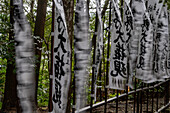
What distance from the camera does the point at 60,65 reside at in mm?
1678

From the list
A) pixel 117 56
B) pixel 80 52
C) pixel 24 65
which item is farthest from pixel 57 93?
pixel 117 56

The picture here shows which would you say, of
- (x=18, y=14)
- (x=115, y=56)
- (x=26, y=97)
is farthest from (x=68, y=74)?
(x=115, y=56)

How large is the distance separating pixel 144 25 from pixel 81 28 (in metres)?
1.70

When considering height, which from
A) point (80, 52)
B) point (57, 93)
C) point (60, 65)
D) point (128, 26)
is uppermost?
point (128, 26)

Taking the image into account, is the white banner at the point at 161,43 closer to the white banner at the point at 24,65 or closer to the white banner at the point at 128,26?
the white banner at the point at 128,26

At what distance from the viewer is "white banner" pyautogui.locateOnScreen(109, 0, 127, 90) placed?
2.40m

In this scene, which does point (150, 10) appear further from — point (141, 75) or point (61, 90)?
point (61, 90)

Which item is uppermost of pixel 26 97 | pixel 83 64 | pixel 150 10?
pixel 150 10

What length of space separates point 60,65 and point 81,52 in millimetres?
214

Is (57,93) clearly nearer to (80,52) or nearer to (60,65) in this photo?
(60,65)

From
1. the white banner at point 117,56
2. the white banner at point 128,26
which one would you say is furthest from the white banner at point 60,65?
the white banner at point 128,26

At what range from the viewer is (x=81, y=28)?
1.66 meters

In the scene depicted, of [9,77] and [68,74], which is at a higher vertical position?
[68,74]

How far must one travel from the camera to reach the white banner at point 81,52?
1.64 metres
